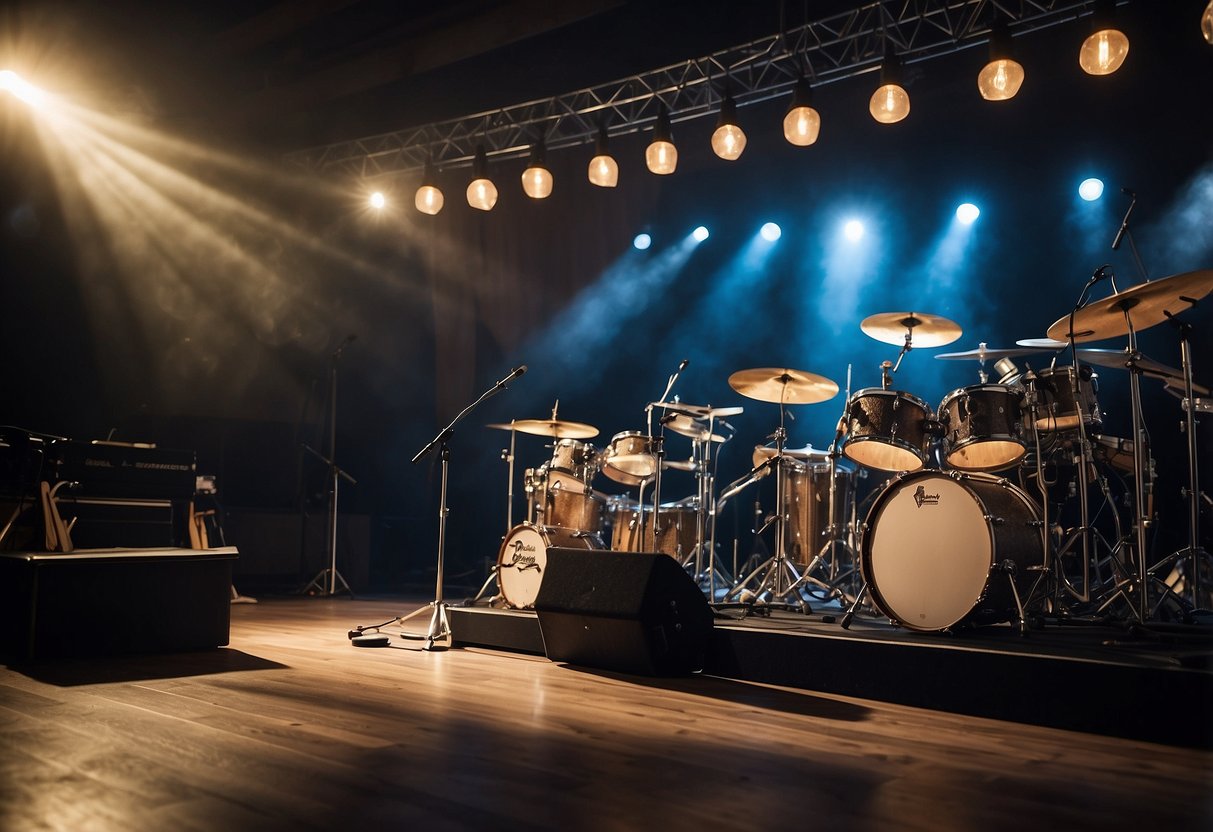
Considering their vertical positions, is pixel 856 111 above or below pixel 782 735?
above

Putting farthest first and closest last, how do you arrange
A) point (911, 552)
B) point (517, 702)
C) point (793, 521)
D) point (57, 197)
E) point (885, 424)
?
point (57, 197), point (793, 521), point (885, 424), point (911, 552), point (517, 702)

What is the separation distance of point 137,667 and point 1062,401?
15.1 ft

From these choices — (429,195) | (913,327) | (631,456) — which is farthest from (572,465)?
(913,327)

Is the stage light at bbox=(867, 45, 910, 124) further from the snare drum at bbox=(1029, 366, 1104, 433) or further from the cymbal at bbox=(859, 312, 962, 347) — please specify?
the snare drum at bbox=(1029, 366, 1104, 433)

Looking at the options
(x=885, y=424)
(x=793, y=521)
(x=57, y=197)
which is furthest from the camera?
(x=57, y=197)

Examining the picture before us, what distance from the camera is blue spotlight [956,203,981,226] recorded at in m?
7.97

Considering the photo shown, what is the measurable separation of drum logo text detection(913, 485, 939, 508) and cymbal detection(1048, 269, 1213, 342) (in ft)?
3.25

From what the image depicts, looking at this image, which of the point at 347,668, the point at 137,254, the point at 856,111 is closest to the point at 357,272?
the point at 137,254

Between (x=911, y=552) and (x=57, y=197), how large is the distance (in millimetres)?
7774

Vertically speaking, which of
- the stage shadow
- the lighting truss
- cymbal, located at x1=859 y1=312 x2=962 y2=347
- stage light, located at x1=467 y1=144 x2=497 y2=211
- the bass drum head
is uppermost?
the lighting truss

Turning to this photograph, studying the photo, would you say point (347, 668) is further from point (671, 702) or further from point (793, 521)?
point (793, 521)

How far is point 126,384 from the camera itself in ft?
28.6

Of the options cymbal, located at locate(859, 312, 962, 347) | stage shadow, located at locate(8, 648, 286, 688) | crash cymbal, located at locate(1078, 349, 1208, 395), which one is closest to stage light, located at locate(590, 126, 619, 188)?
cymbal, located at locate(859, 312, 962, 347)

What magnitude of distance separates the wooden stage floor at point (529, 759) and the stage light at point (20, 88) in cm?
515
